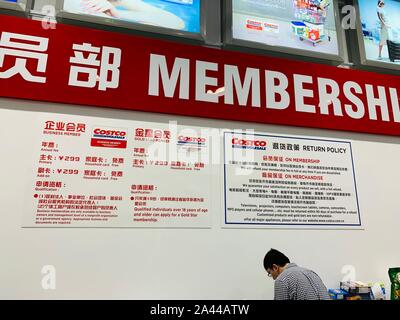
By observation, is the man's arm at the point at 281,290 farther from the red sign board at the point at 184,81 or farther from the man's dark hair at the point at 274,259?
the red sign board at the point at 184,81

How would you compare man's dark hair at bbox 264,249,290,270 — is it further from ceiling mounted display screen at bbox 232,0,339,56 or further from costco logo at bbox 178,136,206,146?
ceiling mounted display screen at bbox 232,0,339,56

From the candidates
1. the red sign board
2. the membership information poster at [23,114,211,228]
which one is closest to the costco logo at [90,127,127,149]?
the membership information poster at [23,114,211,228]

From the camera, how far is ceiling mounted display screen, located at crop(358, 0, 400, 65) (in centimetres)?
187

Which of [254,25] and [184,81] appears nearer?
[184,81]

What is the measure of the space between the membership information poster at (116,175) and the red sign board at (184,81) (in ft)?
0.43

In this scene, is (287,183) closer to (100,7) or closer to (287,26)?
(287,26)

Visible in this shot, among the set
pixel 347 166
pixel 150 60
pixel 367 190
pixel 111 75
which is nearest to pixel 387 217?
pixel 367 190

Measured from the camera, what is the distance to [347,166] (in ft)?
5.33

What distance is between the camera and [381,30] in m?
1.95

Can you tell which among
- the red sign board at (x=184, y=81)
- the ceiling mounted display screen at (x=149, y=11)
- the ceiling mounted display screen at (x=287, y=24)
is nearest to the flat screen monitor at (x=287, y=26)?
the ceiling mounted display screen at (x=287, y=24)

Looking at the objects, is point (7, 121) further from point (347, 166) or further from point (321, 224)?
point (347, 166)

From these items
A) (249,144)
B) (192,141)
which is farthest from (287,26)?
(192,141)

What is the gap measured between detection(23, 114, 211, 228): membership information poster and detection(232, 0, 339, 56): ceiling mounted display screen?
759 mm

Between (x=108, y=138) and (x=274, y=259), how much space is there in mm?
986
